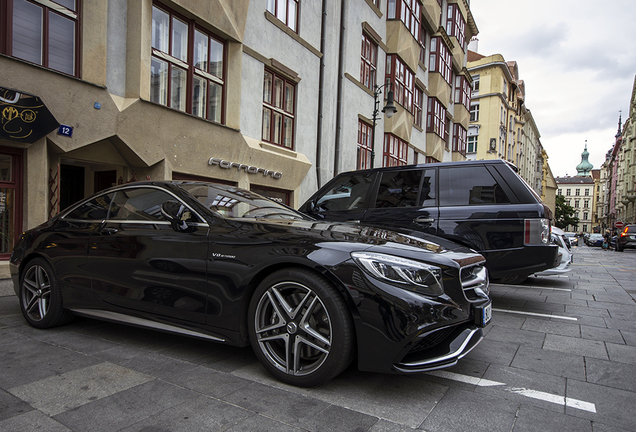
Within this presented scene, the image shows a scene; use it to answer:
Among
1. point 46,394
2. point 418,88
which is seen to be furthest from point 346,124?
point 46,394

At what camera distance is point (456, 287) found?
2703mm

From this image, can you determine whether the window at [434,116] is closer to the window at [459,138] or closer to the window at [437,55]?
the window at [437,55]

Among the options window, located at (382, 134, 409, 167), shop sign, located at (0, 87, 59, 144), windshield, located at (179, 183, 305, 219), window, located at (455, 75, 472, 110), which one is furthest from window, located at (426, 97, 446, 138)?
windshield, located at (179, 183, 305, 219)

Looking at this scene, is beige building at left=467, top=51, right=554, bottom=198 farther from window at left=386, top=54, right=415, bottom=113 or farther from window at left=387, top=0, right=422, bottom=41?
window at left=386, top=54, right=415, bottom=113

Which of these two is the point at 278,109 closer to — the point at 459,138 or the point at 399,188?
the point at 399,188

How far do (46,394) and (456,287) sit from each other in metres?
2.60

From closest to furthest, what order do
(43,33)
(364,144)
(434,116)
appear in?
1. (43,33)
2. (364,144)
3. (434,116)

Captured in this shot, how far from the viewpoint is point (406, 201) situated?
5.49m

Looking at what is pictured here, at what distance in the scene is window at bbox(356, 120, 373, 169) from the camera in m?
17.4

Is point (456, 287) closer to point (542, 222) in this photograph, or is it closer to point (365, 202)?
point (542, 222)

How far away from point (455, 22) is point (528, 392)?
99.0 feet

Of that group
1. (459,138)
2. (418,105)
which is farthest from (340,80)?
(459,138)

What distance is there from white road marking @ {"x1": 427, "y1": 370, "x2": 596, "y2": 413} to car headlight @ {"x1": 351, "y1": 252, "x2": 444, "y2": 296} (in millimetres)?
791

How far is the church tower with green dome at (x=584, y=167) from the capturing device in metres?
160
